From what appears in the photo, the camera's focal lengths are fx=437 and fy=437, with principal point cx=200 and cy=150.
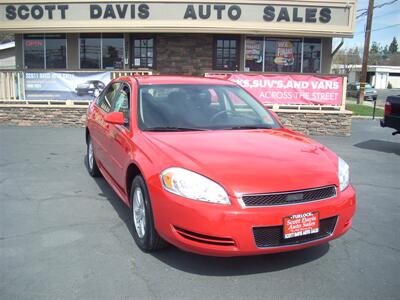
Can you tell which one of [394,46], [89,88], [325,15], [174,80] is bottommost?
[89,88]

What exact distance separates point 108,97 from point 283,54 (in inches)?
443

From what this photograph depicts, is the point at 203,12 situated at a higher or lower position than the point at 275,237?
higher

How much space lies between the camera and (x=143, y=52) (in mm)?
16266

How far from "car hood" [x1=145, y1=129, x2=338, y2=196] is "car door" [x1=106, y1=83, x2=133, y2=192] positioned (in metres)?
0.34

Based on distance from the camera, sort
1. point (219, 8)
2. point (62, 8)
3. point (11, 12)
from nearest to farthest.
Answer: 1. point (219, 8)
2. point (62, 8)
3. point (11, 12)

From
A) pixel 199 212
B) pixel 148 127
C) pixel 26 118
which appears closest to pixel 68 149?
pixel 26 118

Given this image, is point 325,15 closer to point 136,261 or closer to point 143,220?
point 143,220

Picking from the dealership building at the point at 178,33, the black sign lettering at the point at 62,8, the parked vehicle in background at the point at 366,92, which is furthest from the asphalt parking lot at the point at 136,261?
the parked vehicle in background at the point at 366,92

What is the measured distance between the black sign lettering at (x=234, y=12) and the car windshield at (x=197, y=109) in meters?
10.1

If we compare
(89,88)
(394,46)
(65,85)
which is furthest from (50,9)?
(394,46)

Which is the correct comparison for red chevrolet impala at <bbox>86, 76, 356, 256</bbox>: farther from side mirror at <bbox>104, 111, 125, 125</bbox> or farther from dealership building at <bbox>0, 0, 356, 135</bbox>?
dealership building at <bbox>0, 0, 356, 135</bbox>

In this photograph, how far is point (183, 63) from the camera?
1603cm

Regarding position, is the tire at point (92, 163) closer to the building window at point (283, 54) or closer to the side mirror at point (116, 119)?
the side mirror at point (116, 119)

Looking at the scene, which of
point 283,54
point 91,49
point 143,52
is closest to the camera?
point 283,54
